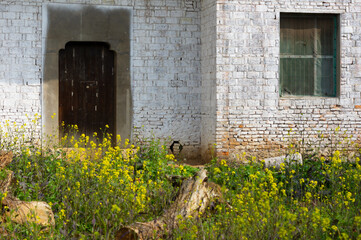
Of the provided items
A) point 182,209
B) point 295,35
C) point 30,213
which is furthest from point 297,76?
point 30,213

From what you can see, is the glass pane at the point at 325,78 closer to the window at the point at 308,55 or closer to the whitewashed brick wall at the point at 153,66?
the window at the point at 308,55

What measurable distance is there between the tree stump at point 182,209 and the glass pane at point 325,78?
5.02 meters

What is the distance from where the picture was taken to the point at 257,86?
33.8ft

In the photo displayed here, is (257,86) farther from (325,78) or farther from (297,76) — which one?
(325,78)

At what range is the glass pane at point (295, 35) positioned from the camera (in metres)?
10.6

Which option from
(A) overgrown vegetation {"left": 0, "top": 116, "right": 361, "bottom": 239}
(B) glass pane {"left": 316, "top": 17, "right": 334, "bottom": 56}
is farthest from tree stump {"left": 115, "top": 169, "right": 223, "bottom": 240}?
(B) glass pane {"left": 316, "top": 17, "right": 334, "bottom": 56}

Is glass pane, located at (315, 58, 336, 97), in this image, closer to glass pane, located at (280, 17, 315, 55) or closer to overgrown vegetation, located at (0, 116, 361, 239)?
glass pane, located at (280, 17, 315, 55)

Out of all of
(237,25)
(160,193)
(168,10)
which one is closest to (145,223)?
(160,193)

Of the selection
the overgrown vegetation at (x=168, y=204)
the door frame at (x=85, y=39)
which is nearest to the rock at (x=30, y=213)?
the overgrown vegetation at (x=168, y=204)

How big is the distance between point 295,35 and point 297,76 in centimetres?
78

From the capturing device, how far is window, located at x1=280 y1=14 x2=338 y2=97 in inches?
416

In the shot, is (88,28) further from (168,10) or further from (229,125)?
(229,125)

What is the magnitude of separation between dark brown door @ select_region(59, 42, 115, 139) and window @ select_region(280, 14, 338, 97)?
3386 millimetres

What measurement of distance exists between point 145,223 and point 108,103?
592 centimetres
